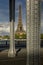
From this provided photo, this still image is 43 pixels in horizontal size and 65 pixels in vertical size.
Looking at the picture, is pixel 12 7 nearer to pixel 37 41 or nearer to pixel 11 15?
pixel 11 15

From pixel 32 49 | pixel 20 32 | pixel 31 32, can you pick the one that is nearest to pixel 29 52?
pixel 32 49

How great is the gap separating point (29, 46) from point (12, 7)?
12738 mm

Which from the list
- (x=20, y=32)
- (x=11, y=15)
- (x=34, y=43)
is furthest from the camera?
(x=20, y=32)

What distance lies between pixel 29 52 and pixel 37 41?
0.36 meters

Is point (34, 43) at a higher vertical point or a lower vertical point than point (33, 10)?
lower

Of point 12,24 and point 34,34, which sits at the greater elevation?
point 12,24

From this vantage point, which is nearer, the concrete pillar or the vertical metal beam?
the concrete pillar

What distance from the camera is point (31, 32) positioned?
5.94 meters

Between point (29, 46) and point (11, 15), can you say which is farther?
point (11, 15)

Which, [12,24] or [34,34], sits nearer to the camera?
[34,34]

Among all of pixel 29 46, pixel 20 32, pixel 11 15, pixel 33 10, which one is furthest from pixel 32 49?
pixel 20 32

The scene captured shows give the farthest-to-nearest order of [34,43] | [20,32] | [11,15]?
1. [20,32]
2. [11,15]
3. [34,43]

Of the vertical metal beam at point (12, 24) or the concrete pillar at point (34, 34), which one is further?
the vertical metal beam at point (12, 24)

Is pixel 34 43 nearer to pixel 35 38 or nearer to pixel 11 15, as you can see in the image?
pixel 35 38
